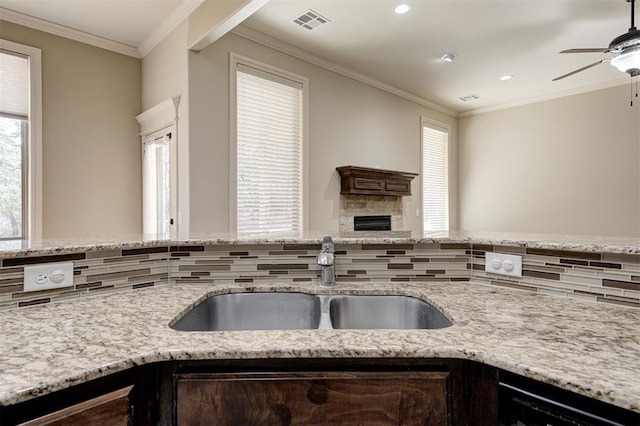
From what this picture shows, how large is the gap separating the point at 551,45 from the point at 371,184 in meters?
2.51

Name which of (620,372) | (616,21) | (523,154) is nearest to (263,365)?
(620,372)

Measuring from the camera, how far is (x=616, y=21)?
333 cm

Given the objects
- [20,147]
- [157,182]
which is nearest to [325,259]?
[157,182]

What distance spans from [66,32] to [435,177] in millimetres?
5419

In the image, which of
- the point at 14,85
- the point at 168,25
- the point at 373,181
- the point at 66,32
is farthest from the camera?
Answer: the point at 373,181

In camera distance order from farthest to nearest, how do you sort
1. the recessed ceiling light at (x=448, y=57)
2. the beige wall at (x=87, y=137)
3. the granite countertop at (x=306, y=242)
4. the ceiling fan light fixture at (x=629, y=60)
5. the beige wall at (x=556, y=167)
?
1. the beige wall at (x=556, y=167)
2. the recessed ceiling light at (x=448, y=57)
3. the beige wall at (x=87, y=137)
4. the ceiling fan light fixture at (x=629, y=60)
5. the granite countertop at (x=306, y=242)

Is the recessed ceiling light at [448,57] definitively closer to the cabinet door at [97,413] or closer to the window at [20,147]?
the window at [20,147]

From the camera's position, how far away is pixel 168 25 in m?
3.28

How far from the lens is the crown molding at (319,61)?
3.48 metres

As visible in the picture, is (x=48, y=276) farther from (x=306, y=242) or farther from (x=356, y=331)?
(x=356, y=331)

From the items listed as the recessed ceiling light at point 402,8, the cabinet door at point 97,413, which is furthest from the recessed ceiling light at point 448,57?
the cabinet door at point 97,413

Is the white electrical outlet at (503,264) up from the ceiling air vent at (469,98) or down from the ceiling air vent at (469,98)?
down

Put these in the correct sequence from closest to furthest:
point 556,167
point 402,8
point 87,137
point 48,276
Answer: point 48,276 < point 402,8 < point 87,137 < point 556,167

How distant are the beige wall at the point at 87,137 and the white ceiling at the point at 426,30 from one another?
28 cm
